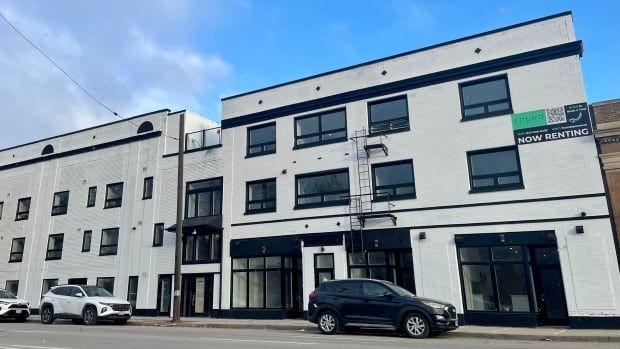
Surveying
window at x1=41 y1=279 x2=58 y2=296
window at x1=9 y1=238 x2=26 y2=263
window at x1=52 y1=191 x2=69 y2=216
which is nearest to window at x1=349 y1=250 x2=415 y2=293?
window at x1=41 y1=279 x2=58 y2=296

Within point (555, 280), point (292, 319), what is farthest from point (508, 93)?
point (292, 319)

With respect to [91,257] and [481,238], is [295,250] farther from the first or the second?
[91,257]

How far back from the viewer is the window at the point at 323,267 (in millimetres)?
20031

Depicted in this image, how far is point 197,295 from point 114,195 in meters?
8.23

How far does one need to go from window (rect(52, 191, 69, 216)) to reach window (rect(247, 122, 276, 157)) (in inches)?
510

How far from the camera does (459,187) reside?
1823 cm

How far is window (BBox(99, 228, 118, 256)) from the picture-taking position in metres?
25.8

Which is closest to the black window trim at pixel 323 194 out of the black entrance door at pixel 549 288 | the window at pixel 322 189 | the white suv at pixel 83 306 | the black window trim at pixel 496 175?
the window at pixel 322 189

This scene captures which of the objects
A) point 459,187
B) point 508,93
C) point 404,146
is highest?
point 508,93

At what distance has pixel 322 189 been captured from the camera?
21062 millimetres

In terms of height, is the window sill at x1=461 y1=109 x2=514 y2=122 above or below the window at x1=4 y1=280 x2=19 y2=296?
above

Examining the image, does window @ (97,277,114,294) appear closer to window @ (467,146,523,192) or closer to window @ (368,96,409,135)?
window @ (368,96,409,135)

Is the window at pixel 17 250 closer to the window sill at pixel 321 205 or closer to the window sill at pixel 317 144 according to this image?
the window sill at pixel 321 205

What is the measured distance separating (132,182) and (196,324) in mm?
10769
